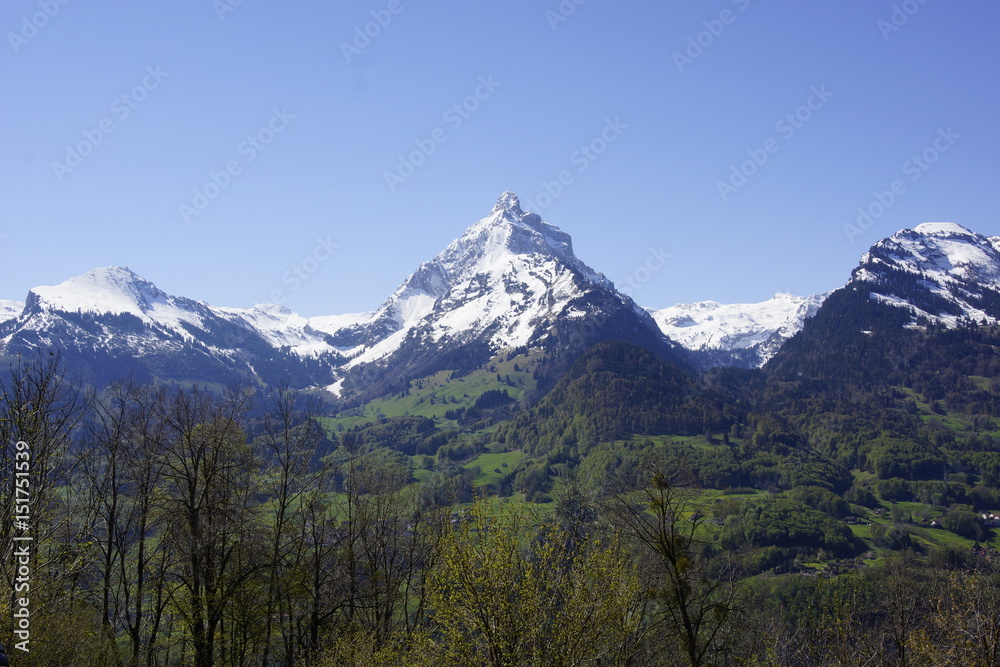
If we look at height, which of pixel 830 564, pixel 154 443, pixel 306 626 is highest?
pixel 154 443

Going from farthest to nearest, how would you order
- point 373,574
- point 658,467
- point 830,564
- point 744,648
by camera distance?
1. point 830,564
2. point 744,648
3. point 373,574
4. point 658,467

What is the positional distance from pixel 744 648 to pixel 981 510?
636ft

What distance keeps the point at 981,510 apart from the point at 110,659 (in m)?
250

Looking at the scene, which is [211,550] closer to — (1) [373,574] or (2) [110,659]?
(2) [110,659]

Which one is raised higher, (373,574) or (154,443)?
(154,443)

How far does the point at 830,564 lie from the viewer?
504ft

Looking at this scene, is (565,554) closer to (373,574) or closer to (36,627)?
(373,574)

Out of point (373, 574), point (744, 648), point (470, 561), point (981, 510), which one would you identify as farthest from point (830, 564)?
point (470, 561)

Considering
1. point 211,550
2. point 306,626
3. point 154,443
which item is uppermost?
point 154,443

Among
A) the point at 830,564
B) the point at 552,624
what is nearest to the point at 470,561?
the point at 552,624

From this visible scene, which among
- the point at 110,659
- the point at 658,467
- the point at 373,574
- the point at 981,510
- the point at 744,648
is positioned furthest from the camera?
the point at 981,510

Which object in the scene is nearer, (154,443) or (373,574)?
(154,443)

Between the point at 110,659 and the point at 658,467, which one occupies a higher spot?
the point at 658,467

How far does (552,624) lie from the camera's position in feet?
79.5
